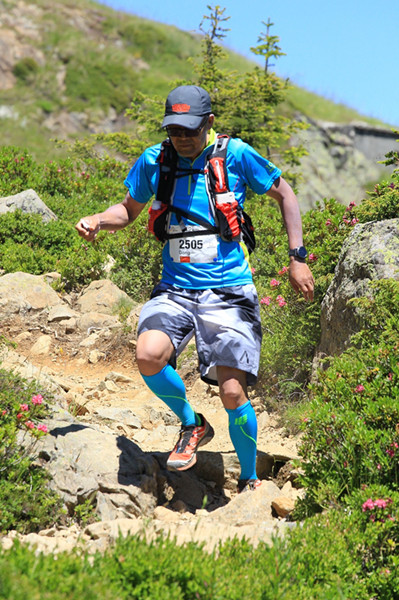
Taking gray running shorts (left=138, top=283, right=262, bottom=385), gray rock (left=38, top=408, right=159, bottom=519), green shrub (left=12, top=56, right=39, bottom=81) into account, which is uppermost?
green shrub (left=12, top=56, right=39, bottom=81)

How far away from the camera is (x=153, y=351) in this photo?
4.21 meters

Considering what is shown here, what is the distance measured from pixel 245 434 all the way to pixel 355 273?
1867 mm

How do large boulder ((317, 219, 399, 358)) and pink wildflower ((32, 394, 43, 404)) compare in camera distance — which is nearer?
pink wildflower ((32, 394, 43, 404))

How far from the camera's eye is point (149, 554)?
9.59 feet

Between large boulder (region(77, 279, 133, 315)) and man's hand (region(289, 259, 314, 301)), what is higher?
man's hand (region(289, 259, 314, 301))

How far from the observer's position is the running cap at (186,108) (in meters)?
4.20

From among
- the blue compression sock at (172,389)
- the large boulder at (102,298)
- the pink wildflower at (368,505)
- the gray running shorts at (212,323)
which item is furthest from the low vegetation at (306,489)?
the large boulder at (102,298)

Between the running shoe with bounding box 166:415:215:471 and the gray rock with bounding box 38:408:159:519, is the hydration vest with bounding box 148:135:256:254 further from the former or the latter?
the gray rock with bounding box 38:408:159:519

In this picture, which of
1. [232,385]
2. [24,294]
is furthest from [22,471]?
[24,294]

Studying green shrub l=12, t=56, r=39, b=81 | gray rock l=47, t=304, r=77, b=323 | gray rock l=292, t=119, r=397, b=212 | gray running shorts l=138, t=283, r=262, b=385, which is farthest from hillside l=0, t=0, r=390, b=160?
gray running shorts l=138, t=283, r=262, b=385

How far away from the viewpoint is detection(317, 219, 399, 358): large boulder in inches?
212

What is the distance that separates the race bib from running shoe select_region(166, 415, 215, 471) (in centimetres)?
110

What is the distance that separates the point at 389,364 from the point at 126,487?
6.22 ft

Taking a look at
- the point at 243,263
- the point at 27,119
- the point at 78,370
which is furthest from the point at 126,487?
the point at 27,119
